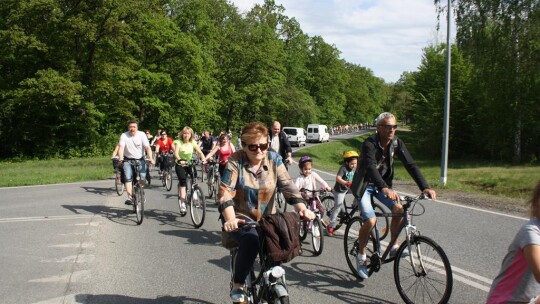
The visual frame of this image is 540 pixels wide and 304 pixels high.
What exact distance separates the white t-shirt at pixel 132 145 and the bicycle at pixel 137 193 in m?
0.12

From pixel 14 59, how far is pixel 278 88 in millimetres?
29493

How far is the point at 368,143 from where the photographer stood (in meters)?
5.04

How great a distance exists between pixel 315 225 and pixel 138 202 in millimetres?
3975

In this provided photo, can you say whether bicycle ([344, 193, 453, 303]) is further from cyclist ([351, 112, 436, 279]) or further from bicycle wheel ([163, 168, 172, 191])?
bicycle wheel ([163, 168, 172, 191])

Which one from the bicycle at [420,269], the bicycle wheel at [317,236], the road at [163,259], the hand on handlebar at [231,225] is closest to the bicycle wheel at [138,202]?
the road at [163,259]

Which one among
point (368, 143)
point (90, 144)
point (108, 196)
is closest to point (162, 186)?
point (108, 196)

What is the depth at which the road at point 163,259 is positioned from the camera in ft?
16.1

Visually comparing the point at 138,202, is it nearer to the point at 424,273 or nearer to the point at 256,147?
the point at 256,147

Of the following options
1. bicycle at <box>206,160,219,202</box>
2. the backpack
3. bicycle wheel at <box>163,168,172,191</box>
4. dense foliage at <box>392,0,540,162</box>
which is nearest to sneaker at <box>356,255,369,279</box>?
the backpack

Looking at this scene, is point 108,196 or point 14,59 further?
Answer: point 14,59

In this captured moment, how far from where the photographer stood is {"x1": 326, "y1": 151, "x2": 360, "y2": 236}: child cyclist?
7.29 metres

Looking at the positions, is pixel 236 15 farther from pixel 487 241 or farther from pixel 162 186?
pixel 487 241

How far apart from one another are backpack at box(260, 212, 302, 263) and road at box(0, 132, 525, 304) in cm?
150

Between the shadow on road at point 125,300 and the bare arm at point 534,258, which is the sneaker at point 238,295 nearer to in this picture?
the shadow on road at point 125,300
